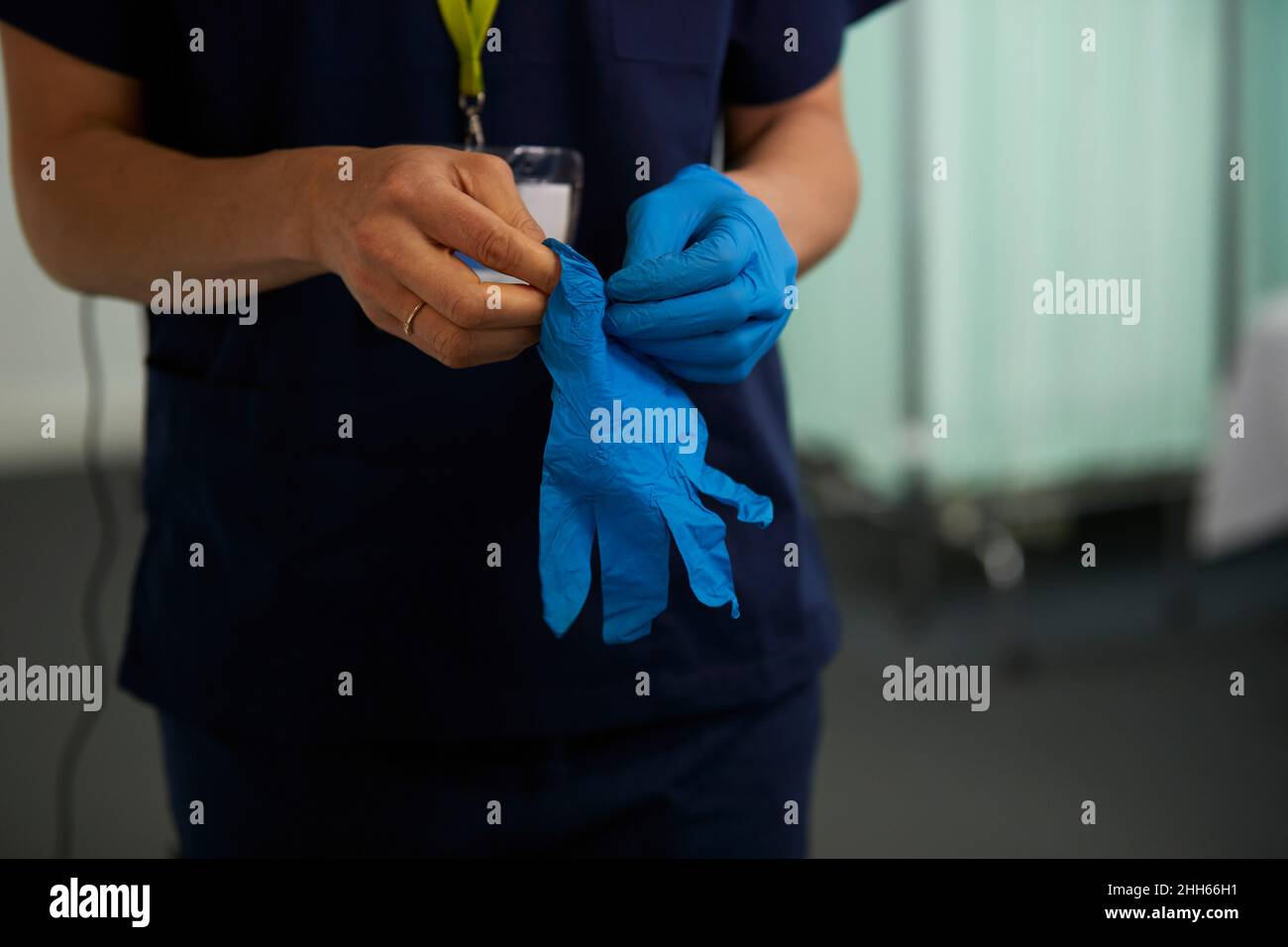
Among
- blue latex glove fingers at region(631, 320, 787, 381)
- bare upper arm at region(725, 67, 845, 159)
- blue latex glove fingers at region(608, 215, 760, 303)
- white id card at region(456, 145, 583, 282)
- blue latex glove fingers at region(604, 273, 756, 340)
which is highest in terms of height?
bare upper arm at region(725, 67, 845, 159)

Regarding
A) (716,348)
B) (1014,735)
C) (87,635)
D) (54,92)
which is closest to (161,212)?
(54,92)

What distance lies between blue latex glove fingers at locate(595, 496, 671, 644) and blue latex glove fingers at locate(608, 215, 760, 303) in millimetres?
108

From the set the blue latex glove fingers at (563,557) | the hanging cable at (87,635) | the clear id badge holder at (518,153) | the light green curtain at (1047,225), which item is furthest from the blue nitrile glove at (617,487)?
the light green curtain at (1047,225)

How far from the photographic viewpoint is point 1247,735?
195 centimetres

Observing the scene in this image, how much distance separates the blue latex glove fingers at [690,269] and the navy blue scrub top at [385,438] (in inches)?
5.4

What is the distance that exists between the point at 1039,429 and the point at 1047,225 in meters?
0.42

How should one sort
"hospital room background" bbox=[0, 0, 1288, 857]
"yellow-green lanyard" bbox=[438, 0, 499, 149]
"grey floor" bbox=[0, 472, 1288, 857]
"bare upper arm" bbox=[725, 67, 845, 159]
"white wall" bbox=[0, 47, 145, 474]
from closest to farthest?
"yellow-green lanyard" bbox=[438, 0, 499, 149]
"bare upper arm" bbox=[725, 67, 845, 159]
"grey floor" bbox=[0, 472, 1288, 857]
"hospital room background" bbox=[0, 0, 1288, 857]
"white wall" bbox=[0, 47, 145, 474]

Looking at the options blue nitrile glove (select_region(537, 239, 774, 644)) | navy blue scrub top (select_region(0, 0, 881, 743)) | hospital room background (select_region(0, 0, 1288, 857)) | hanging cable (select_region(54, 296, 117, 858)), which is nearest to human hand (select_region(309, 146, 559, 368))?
blue nitrile glove (select_region(537, 239, 774, 644))

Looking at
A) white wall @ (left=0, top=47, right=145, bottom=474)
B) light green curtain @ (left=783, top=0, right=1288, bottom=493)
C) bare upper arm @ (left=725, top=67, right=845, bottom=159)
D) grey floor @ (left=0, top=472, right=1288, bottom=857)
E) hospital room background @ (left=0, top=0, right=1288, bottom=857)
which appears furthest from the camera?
white wall @ (left=0, top=47, right=145, bottom=474)

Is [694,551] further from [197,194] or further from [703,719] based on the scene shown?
[197,194]

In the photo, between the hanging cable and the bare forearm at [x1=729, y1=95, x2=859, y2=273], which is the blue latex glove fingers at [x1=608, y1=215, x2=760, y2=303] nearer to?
the bare forearm at [x1=729, y1=95, x2=859, y2=273]

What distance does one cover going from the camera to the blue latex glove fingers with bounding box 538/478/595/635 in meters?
0.60

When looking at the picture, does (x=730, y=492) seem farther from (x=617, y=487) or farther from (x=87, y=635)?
(x=87, y=635)
